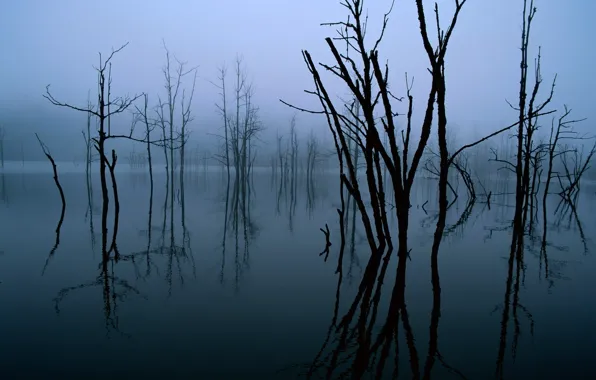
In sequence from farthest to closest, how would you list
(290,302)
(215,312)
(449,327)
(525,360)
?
(290,302)
(215,312)
(449,327)
(525,360)

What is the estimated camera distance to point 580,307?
10.7 ft

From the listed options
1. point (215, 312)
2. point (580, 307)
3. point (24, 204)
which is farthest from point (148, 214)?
point (580, 307)

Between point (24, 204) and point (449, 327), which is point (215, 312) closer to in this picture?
point (449, 327)

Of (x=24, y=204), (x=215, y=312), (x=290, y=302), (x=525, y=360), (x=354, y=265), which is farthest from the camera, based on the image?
(x=24, y=204)

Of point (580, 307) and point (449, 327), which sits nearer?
point (449, 327)

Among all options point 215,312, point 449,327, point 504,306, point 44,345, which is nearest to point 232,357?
point 215,312

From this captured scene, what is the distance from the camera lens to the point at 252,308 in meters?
3.22

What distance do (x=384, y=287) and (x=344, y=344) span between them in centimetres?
144

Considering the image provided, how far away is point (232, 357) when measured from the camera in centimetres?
236

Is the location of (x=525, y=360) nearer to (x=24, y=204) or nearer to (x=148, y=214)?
(x=148, y=214)

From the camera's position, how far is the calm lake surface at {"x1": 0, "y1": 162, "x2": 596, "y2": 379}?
7.46ft

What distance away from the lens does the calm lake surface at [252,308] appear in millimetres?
2273

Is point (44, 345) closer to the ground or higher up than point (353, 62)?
closer to the ground

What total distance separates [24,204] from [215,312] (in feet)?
42.2
